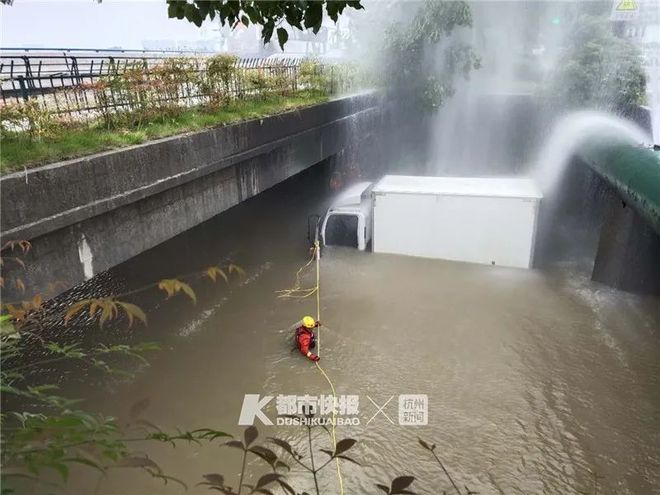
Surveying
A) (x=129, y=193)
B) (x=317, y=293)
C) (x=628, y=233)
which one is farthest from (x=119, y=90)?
(x=628, y=233)

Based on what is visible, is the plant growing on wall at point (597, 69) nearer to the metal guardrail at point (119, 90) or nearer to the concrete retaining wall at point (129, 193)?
the concrete retaining wall at point (129, 193)

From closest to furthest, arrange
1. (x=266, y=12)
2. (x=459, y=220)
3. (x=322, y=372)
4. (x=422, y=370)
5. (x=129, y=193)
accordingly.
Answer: (x=266, y=12) < (x=129, y=193) < (x=322, y=372) < (x=422, y=370) < (x=459, y=220)

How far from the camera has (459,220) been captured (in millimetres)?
11039

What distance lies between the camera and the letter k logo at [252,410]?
659 cm

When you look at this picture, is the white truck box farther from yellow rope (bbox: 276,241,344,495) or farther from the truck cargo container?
yellow rope (bbox: 276,241,344,495)

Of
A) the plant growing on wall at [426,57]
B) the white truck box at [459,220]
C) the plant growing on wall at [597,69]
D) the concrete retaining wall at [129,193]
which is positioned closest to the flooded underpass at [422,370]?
the white truck box at [459,220]

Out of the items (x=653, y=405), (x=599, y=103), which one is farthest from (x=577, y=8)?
(x=653, y=405)

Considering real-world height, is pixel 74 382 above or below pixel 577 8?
below

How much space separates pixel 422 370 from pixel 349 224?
18.6 ft

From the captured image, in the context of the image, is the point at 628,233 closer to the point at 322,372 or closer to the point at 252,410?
the point at 322,372

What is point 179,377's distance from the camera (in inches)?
298

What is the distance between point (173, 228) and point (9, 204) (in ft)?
9.32

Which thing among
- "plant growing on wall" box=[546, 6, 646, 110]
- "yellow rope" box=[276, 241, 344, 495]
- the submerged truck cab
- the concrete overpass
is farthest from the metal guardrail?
"plant growing on wall" box=[546, 6, 646, 110]

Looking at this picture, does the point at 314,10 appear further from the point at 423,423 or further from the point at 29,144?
the point at 423,423
